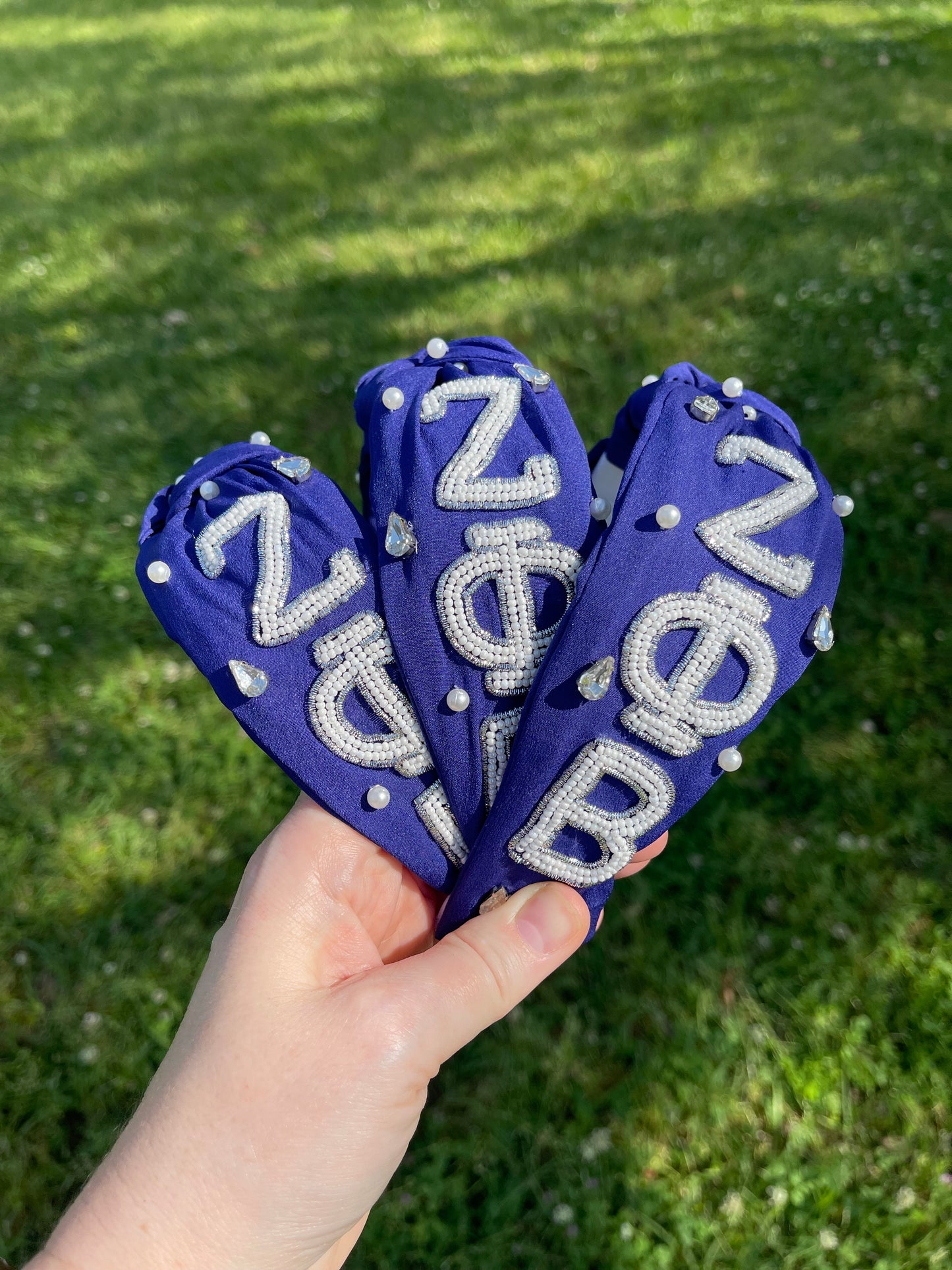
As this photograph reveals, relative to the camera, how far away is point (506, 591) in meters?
1.70

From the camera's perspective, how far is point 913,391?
383cm

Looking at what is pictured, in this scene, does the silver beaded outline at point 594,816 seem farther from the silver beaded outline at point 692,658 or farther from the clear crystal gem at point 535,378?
the clear crystal gem at point 535,378

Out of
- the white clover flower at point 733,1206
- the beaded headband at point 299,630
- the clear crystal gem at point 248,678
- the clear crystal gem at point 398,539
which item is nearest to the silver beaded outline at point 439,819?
the beaded headband at point 299,630

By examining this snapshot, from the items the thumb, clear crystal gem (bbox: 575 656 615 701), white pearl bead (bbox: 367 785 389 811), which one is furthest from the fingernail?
clear crystal gem (bbox: 575 656 615 701)

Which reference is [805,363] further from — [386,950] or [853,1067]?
[386,950]

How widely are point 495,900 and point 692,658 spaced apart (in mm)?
678

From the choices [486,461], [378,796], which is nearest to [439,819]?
[378,796]

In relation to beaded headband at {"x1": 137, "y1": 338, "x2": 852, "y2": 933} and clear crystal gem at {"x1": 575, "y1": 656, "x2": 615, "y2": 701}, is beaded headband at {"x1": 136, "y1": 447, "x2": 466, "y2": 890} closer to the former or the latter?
beaded headband at {"x1": 137, "y1": 338, "x2": 852, "y2": 933}

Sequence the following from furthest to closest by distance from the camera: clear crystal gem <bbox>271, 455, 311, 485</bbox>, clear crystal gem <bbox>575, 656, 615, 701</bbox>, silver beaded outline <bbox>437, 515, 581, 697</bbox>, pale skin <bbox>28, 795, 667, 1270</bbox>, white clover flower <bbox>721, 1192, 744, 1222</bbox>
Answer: white clover flower <bbox>721, 1192, 744, 1222</bbox> → clear crystal gem <bbox>271, 455, 311, 485</bbox> → silver beaded outline <bbox>437, 515, 581, 697</bbox> → clear crystal gem <bbox>575, 656, 615, 701</bbox> → pale skin <bbox>28, 795, 667, 1270</bbox>

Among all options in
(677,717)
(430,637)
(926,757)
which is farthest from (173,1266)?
(926,757)

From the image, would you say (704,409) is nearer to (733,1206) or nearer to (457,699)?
(457,699)

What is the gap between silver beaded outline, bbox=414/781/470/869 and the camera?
1827 millimetres

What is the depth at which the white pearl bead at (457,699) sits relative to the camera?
171 cm

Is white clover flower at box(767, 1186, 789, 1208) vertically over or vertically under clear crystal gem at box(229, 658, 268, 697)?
under
